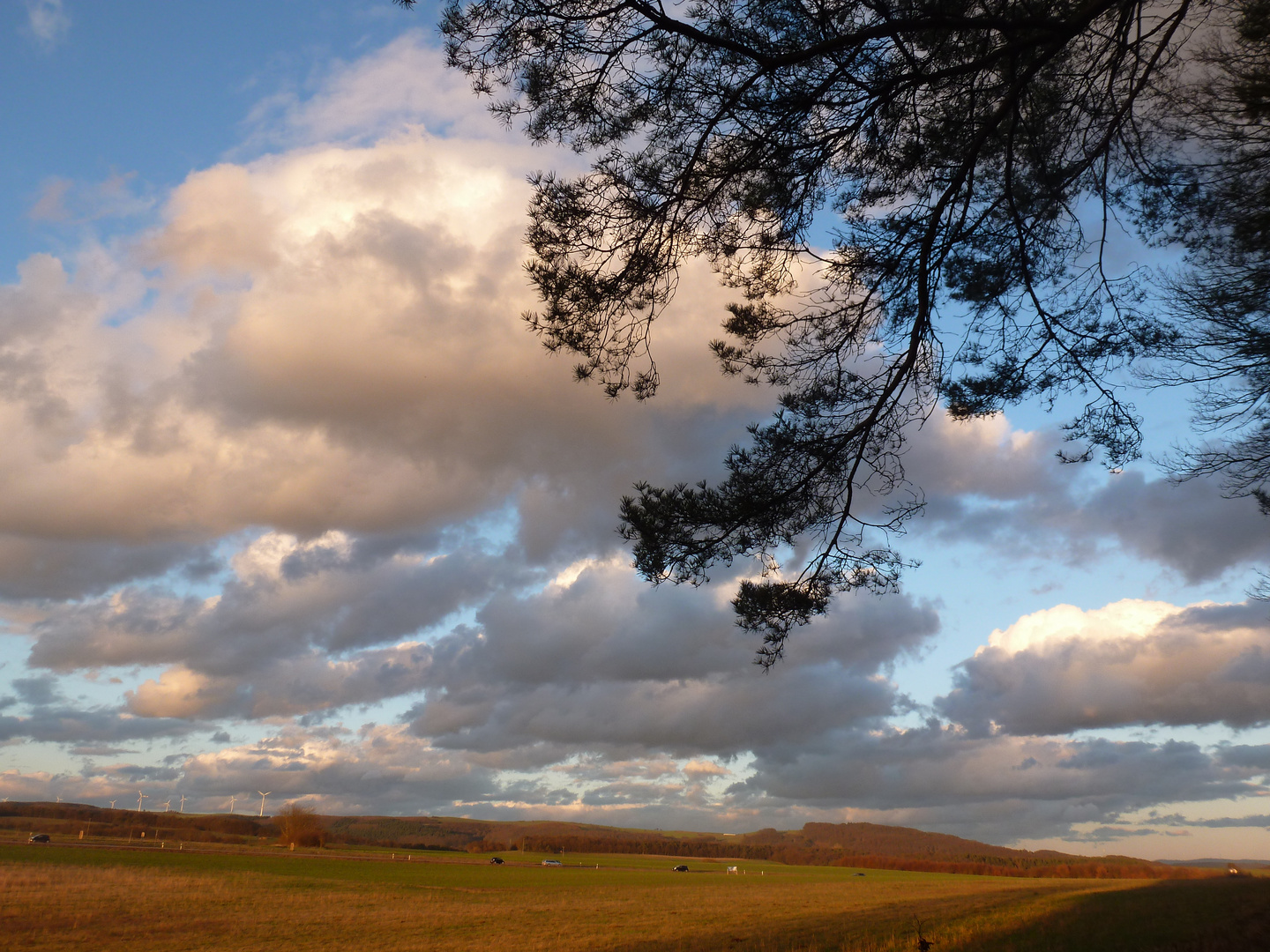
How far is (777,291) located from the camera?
743cm

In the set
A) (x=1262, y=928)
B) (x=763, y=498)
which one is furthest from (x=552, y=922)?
(x=763, y=498)

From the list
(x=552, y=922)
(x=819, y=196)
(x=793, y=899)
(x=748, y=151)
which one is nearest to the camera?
(x=748, y=151)

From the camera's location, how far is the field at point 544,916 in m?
14.3

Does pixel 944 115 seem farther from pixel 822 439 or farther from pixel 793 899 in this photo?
pixel 793 899

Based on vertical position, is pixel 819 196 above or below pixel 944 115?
below

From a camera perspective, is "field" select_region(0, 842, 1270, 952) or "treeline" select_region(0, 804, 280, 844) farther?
"treeline" select_region(0, 804, 280, 844)

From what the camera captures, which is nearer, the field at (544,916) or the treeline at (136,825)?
the field at (544,916)

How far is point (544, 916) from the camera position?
28453 millimetres

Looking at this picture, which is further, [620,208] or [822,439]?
[822,439]

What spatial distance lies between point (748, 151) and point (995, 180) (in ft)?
8.16

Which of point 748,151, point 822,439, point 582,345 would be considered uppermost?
point 748,151

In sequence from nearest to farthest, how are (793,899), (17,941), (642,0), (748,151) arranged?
(642,0), (748,151), (17,941), (793,899)

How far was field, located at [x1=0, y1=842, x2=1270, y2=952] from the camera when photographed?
14273 mm

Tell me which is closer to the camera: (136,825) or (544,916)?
(544,916)
